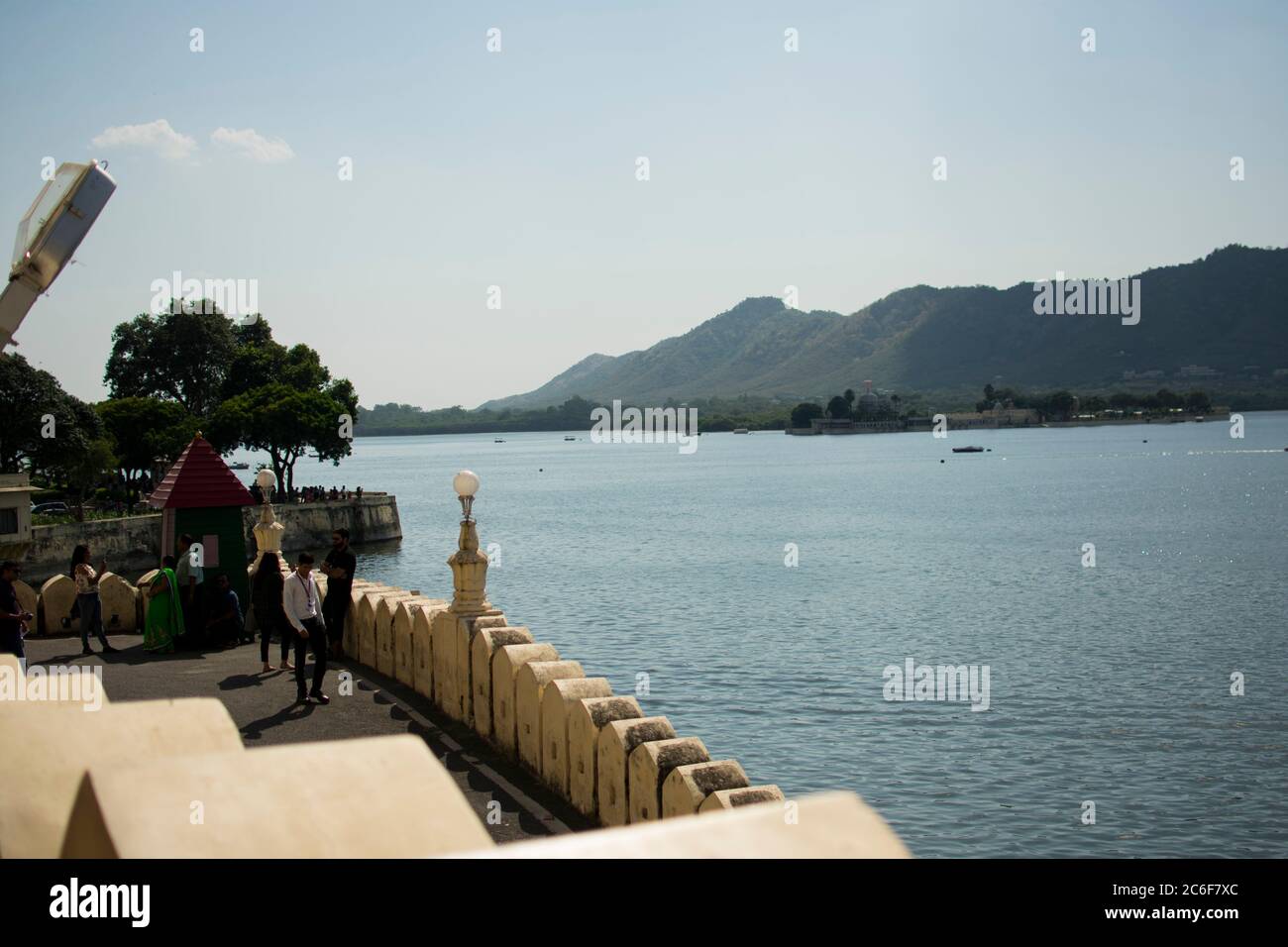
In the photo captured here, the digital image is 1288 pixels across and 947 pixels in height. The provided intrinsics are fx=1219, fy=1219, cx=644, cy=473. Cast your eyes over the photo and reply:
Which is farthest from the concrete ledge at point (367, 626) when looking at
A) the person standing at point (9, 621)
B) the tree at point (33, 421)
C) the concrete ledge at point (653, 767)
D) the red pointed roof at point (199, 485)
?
the tree at point (33, 421)

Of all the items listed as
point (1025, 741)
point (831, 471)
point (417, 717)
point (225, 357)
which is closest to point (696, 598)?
point (1025, 741)

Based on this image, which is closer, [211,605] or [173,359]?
[211,605]

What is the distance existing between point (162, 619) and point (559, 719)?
29.6 feet

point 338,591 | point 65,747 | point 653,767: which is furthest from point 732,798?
point 338,591

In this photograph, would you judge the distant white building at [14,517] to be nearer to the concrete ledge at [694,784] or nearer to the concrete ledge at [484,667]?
the concrete ledge at [484,667]

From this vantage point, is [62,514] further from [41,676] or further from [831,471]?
[831,471]

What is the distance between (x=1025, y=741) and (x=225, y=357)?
8343 centimetres

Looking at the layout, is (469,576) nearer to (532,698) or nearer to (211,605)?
(532,698)

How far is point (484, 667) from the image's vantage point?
12180mm

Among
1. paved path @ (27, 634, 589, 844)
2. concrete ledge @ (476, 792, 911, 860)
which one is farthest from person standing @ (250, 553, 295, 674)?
concrete ledge @ (476, 792, 911, 860)

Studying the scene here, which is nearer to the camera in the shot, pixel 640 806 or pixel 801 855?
pixel 801 855

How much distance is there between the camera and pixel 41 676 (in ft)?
27.3

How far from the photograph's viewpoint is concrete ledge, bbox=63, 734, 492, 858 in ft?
9.57

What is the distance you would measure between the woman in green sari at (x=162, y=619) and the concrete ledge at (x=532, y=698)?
7.76 meters
